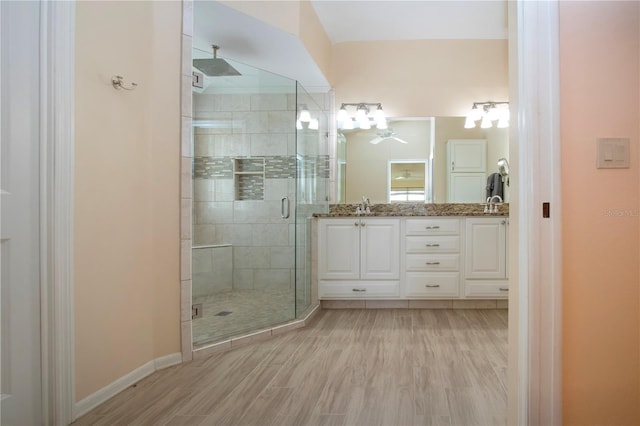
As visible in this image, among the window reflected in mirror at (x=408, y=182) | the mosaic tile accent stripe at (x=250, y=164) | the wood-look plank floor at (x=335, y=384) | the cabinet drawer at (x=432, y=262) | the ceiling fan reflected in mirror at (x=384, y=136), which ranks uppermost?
the ceiling fan reflected in mirror at (x=384, y=136)

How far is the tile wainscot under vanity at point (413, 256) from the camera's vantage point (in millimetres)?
3463

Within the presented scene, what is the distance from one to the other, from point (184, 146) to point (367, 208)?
2.11 metres

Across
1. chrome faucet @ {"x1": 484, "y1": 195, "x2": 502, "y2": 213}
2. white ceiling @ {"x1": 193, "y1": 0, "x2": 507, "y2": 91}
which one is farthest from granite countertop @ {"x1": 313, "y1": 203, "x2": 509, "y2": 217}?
white ceiling @ {"x1": 193, "y1": 0, "x2": 507, "y2": 91}

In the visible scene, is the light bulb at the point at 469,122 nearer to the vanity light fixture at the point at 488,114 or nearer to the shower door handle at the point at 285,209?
the vanity light fixture at the point at 488,114

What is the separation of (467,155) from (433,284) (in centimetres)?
141

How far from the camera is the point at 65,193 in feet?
5.05

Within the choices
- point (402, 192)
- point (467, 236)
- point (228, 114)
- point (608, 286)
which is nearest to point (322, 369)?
point (608, 286)

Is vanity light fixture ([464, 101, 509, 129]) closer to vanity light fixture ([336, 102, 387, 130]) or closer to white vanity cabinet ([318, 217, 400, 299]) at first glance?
vanity light fixture ([336, 102, 387, 130])

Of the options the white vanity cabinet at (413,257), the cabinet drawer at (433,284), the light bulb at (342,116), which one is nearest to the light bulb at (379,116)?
the light bulb at (342,116)

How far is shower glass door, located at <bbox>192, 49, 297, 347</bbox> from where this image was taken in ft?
10.2

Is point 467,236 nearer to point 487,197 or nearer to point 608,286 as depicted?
point 487,197

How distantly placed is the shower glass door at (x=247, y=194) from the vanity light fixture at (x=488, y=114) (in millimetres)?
1893

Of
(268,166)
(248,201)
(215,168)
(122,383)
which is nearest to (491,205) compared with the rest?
(268,166)

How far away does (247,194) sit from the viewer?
3.88 m
